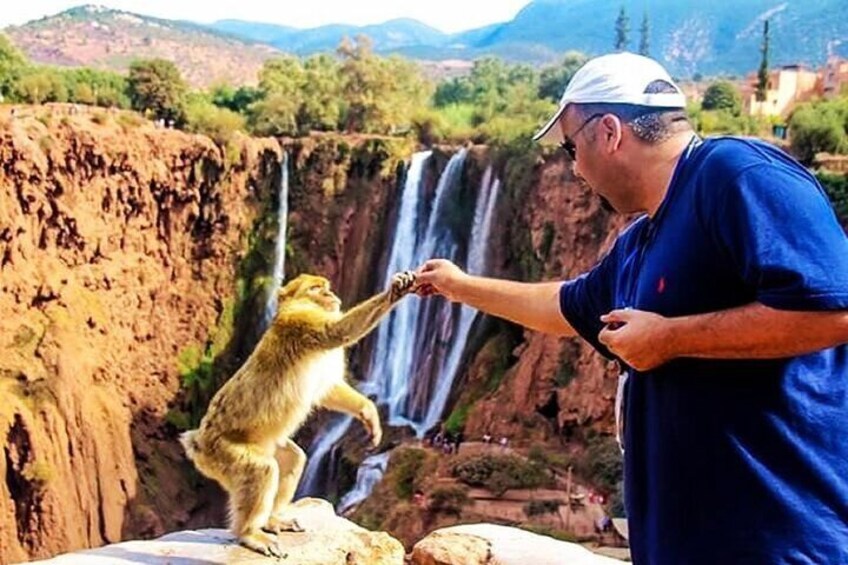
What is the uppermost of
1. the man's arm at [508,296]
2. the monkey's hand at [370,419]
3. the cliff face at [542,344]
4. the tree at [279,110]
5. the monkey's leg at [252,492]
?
the man's arm at [508,296]

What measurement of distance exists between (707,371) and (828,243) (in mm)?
365

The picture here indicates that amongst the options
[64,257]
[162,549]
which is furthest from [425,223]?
[162,549]

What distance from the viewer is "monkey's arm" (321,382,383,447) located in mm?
Result: 5801

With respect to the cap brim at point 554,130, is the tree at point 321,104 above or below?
below

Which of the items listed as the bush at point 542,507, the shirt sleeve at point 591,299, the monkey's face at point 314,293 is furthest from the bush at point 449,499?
the shirt sleeve at point 591,299

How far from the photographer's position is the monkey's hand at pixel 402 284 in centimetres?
413

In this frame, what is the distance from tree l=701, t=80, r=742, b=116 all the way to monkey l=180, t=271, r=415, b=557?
3048 centimetres

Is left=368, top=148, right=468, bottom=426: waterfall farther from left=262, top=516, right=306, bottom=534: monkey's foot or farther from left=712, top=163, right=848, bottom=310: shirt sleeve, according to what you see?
left=712, top=163, right=848, bottom=310: shirt sleeve

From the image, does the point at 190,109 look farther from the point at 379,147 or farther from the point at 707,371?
the point at 707,371

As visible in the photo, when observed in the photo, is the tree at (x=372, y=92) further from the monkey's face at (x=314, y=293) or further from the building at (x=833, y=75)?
the monkey's face at (x=314, y=293)

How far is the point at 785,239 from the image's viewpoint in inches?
79.1

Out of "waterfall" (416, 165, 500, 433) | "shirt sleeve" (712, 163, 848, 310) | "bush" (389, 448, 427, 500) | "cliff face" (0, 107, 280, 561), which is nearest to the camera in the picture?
"shirt sleeve" (712, 163, 848, 310)

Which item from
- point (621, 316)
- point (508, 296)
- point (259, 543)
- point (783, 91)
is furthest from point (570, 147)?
point (783, 91)

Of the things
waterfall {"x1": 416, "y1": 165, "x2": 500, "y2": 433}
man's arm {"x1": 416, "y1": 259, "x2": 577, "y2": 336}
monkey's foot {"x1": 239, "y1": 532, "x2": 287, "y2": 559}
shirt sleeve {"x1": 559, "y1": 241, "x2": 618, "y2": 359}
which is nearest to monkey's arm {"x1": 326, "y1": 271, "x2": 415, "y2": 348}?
man's arm {"x1": 416, "y1": 259, "x2": 577, "y2": 336}
